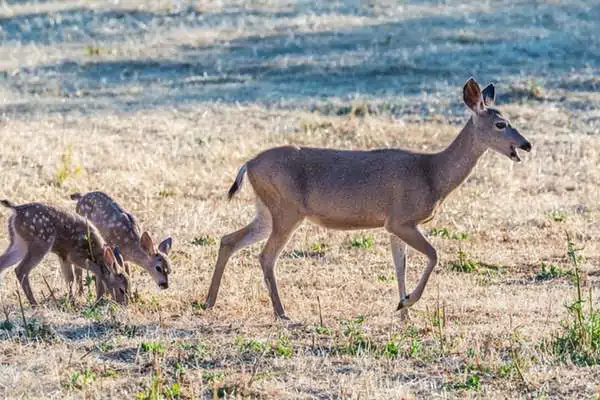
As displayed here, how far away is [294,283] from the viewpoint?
12992mm

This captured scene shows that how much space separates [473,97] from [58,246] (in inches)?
158

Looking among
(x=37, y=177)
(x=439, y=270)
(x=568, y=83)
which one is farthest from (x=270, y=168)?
(x=568, y=83)

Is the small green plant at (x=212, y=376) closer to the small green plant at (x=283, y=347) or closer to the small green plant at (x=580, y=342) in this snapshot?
the small green plant at (x=283, y=347)

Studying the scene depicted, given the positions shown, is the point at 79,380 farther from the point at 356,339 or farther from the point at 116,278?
the point at 116,278

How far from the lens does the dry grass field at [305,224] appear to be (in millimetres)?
9461

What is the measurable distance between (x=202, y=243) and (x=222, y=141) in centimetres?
640

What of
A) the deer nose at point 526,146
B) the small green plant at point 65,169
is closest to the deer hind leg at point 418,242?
the deer nose at point 526,146

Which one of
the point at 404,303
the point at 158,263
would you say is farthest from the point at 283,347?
the point at 158,263

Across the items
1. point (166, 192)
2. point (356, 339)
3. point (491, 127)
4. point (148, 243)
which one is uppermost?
point (491, 127)

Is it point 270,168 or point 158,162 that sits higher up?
point 270,168

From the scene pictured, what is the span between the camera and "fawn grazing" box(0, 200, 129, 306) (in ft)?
39.7

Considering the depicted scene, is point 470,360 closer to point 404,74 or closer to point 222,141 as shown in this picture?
point 222,141

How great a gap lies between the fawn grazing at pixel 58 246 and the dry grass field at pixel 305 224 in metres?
0.31

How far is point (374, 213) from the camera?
12008mm
